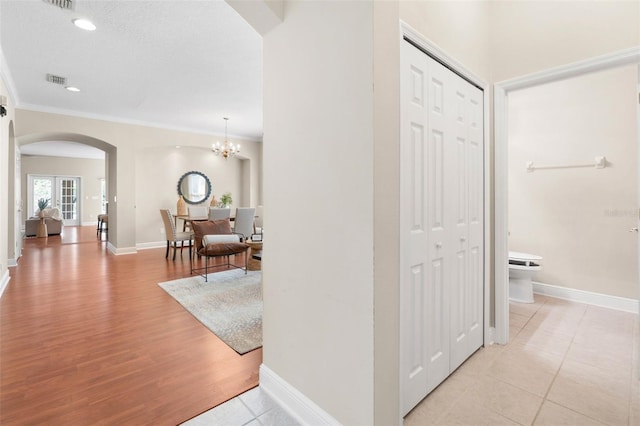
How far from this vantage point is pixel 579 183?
136 inches

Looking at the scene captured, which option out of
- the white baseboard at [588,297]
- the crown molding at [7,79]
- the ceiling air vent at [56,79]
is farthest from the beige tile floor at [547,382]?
the ceiling air vent at [56,79]

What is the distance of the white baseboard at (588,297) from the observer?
3146mm

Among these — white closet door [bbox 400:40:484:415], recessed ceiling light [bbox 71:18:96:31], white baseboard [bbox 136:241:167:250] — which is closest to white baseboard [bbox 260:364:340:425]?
white closet door [bbox 400:40:484:415]

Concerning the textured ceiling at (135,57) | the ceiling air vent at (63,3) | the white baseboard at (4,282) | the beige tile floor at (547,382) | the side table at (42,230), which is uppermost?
the textured ceiling at (135,57)

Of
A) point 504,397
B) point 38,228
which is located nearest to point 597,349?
point 504,397

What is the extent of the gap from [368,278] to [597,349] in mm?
2357

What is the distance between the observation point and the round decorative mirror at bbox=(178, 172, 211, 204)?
7777 mm

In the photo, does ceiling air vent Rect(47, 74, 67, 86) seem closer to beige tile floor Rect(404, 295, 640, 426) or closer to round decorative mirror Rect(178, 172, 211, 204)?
round decorative mirror Rect(178, 172, 211, 204)

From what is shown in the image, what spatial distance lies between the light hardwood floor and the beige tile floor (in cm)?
127

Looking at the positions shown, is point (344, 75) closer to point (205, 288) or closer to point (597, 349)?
point (597, 349)

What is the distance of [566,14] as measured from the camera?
213 cm

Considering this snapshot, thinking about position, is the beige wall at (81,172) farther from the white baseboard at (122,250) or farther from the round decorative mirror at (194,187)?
the white baseboard at (122,250)

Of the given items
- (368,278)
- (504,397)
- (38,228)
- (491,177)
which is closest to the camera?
(368,278)

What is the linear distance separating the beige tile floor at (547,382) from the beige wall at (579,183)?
75cm
